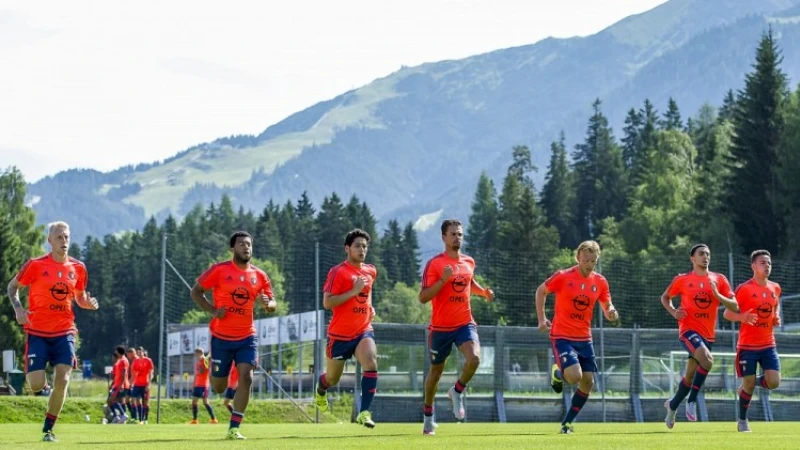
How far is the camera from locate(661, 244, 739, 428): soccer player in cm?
2077

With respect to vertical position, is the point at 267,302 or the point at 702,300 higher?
the point at 702,300

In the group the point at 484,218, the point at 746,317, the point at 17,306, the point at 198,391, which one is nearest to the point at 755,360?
the point at 746,317

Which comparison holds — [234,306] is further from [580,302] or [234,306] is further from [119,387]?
[119,387]

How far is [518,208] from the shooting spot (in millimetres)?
124688

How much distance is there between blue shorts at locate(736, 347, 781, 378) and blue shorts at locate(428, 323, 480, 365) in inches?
190

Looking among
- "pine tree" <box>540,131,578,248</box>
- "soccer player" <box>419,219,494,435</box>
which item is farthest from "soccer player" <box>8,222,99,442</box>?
"pine tree" <box>540,131,578,248</box>

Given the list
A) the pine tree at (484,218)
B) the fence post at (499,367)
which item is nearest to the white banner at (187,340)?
the fence post at (499,367)

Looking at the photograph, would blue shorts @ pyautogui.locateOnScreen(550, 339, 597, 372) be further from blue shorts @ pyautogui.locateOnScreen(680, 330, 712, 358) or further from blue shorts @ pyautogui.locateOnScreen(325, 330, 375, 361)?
blue shorts @ pyautogui.locateOnScreen(680, 330, 712, 358)

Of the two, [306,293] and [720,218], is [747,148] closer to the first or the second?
[720,218]

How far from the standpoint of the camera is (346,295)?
17984 millimetres

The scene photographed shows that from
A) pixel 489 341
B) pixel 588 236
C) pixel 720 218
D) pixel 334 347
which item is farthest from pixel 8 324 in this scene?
pixel 588 236

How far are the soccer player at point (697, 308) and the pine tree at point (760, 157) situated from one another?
58.8 m

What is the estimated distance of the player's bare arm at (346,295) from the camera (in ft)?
58.7

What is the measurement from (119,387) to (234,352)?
19.6m
